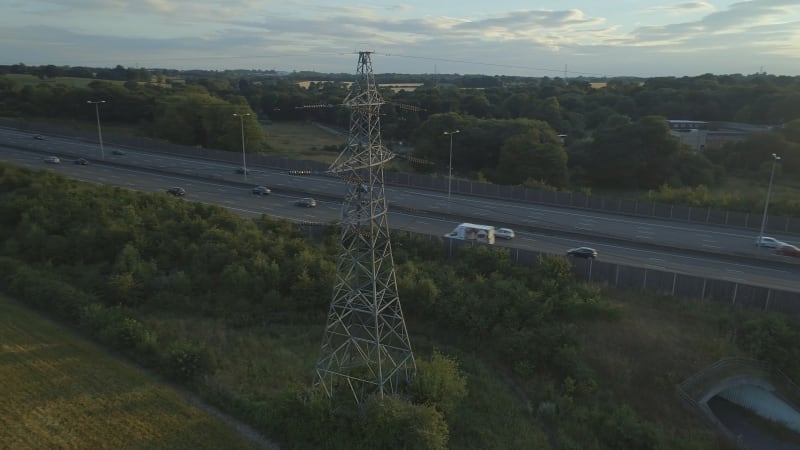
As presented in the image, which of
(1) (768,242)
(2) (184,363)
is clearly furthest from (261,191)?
(1) (768,242)

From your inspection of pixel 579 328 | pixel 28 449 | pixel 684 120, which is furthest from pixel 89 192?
pixel 684 120

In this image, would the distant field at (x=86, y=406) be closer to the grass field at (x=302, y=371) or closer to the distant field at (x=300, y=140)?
the grass field at (x=302, y=371)

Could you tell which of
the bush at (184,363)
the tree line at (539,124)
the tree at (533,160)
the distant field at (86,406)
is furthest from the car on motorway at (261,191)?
the tree at (533,160)

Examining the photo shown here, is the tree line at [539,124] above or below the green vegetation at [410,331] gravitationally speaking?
above

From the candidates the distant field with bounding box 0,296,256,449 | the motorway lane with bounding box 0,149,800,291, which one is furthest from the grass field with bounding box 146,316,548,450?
the motorway lane with bounding box 0,149,800,291

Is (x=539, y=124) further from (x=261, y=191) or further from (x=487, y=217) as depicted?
(x=261, y=191)

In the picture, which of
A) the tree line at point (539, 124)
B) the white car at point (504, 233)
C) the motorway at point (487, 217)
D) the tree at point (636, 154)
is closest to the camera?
the motorway at point (487, 217)
